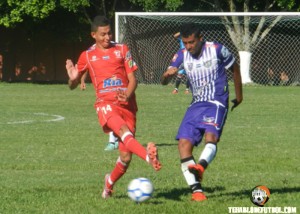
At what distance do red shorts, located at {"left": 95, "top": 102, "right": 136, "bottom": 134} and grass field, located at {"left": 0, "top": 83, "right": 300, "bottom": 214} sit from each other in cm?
77

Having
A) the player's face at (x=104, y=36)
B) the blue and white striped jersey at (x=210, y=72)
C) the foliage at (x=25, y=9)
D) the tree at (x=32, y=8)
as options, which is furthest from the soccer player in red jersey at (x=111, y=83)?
the foliage at (x=25, y=9)

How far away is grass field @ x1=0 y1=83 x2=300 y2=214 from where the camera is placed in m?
9.05

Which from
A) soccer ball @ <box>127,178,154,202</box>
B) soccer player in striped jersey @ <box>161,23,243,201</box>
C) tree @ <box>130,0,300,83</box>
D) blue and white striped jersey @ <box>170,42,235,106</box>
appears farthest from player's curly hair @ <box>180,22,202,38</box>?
tree @ <box>130,0,300,83</box>

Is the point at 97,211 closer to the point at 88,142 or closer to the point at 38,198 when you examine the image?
the point at 38,198

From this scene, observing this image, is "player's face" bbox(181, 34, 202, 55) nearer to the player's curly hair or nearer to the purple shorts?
the player's curly hair

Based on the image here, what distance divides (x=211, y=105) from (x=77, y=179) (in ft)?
8.08

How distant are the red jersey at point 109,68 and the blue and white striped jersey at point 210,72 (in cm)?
65

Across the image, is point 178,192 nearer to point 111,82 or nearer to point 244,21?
point 111,82

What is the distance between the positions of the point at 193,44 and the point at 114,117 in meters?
1.14

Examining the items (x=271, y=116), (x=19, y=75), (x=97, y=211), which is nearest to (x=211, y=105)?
(x=97, y=211)

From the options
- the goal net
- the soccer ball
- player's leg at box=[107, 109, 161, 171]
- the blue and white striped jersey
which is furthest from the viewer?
the goal net

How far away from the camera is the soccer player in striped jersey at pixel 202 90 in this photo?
9180mm

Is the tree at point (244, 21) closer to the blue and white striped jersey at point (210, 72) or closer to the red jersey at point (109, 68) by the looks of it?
the red jersey at point (109, 68)

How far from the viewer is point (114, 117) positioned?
9445mm
